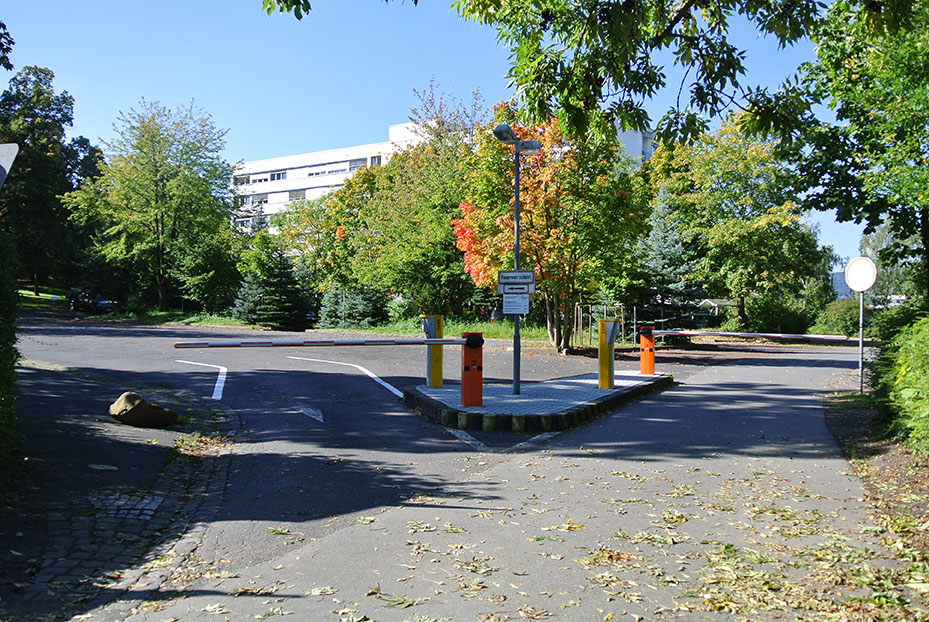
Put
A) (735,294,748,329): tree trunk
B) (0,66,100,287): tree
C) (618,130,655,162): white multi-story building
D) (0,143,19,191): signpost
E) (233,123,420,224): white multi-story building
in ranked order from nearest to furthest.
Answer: (0,143,19,191): signpost < (735,294,748,329): tree trunk < (0,66,100,287): tree < (618,130,655,162): white multi-story building < (233,123,420,224): white multi-story building

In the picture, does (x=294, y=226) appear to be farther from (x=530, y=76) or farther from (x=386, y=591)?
(x=386, y=591)

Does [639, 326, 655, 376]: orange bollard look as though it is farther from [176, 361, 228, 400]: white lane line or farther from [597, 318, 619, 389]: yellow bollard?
[176, 361, 228, 400]: white lane line

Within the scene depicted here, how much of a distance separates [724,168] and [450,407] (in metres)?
33.7

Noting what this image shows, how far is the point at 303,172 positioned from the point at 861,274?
281 ft

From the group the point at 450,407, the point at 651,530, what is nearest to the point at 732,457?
the point at 651,530

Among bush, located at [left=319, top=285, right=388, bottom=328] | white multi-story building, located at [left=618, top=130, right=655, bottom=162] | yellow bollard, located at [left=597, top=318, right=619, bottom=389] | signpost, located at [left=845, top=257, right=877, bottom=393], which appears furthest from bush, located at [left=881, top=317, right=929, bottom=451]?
white multi-story building, located at [left=618, top=130, right=655, bottom=162]

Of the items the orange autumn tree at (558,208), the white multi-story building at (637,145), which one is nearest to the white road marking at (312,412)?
the orange autumn tree at (558,208)

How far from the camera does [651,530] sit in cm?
488

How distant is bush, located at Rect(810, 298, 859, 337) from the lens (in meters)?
37.5

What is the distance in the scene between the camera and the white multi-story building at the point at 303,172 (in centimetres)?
8469

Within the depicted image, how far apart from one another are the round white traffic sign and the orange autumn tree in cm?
751

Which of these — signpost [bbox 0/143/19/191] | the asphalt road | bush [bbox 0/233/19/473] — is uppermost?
signpost [bbox 0/143/19/191]

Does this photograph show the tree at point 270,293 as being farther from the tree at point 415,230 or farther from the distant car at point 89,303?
the distant car at point 89,303

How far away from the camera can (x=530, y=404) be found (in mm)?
10266
